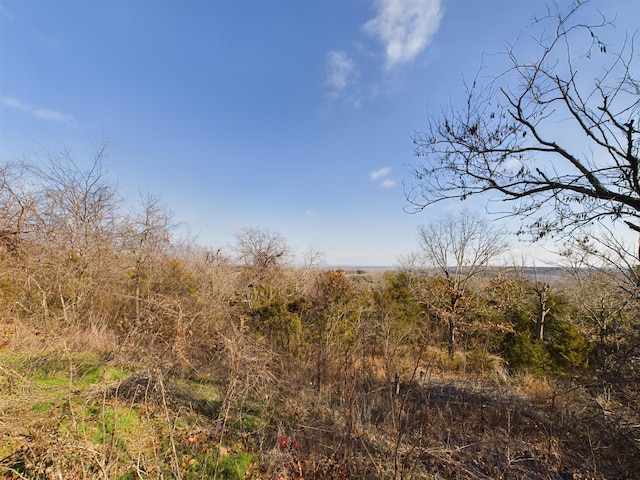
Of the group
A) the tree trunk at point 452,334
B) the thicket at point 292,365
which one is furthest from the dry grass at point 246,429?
the tree trunk at point 452,334

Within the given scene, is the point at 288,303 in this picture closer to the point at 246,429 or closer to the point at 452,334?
the point at 246,429

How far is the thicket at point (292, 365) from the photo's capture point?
3.48 meters

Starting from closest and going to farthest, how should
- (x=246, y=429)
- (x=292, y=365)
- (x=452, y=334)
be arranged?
1. (x=246, y=429)
2. (x=292, y=365)
3. (x=452, y=334)

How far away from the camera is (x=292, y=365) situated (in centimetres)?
676

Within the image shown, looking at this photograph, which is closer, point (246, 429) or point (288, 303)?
point (246, 429)

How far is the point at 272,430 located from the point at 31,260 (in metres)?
6.52

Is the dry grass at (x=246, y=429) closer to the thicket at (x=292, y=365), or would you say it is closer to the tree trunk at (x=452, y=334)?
the thicket at (x=292, y=365)

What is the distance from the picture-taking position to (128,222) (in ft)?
31.8

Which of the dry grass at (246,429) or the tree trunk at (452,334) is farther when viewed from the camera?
the tree trunk at (452,334)

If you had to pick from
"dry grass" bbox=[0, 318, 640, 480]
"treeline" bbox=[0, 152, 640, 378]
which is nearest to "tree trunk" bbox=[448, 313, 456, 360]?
"treeline" bbox=[0, 152, 640, 378]

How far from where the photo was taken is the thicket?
3.48m

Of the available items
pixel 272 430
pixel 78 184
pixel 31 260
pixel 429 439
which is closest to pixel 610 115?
pixel 429 439

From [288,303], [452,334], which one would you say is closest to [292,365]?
[288,303]

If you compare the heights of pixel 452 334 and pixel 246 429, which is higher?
pixel 246 429
